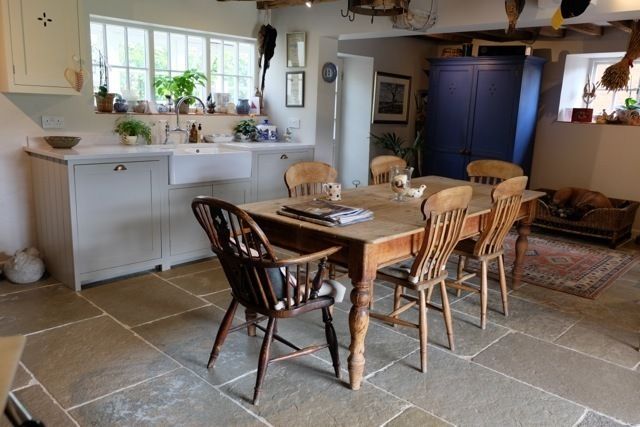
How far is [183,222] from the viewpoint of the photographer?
4.09 m

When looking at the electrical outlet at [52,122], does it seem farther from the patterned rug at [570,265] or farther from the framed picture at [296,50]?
the patterned rug at [570,265]

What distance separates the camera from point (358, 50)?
20.1ft

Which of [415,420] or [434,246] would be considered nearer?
[415,420]

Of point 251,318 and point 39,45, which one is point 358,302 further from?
point 39,45

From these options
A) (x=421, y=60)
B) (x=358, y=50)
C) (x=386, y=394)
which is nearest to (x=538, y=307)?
(x=386, y=394)

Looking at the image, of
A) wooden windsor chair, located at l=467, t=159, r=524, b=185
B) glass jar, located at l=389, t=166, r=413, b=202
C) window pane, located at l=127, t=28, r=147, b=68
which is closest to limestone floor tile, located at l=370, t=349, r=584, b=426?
glass jar, located at l=389, t=166, r=413, b=202

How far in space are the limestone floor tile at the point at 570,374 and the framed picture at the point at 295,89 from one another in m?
3.11

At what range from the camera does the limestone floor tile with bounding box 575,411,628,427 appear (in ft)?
7.27

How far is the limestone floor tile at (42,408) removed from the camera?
6.94 ft

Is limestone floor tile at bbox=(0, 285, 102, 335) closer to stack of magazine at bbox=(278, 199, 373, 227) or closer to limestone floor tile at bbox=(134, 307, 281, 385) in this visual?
limestone floor tile at bbox=(134, 307, 281, 385)

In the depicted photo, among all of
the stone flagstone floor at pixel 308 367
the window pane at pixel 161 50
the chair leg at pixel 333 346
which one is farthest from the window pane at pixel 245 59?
the chair leg at pixel 333 346

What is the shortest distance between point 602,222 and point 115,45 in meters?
4.86

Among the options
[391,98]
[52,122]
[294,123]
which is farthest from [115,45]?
[391,98]

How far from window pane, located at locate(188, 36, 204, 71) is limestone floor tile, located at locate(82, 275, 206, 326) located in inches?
86.3
